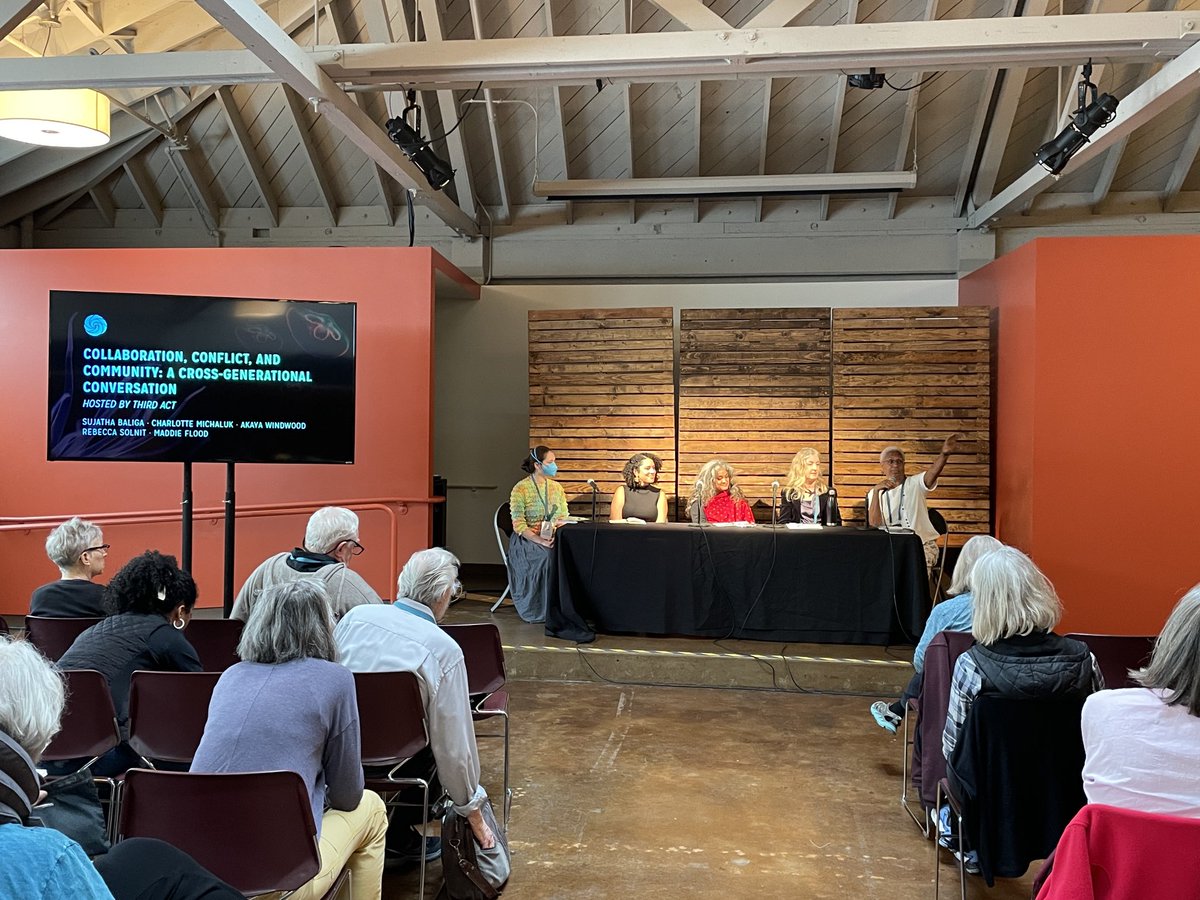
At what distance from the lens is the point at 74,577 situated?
4.00m

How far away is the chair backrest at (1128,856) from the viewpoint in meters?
1.81

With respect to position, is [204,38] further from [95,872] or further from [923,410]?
[95,872]

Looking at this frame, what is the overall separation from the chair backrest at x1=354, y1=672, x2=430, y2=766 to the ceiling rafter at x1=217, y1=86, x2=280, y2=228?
272 inches

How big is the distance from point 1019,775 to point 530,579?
4550mm

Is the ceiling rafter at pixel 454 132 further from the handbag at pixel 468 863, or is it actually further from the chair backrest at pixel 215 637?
the handbag at pixel 468 863

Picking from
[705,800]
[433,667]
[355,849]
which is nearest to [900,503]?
[705,800]

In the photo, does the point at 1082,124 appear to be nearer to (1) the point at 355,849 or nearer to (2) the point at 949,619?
(2) the point at 949,619

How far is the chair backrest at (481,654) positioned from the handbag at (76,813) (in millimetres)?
1832

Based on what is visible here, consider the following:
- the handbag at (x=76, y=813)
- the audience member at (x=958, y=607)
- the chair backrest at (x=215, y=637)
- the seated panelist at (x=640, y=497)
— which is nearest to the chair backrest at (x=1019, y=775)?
the audience member at (x=958, y=607)

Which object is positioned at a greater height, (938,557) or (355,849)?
(938,557)

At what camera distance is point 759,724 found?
5.26 meters

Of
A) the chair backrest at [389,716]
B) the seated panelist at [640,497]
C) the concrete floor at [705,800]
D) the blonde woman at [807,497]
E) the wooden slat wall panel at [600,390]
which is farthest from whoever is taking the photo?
the wooden slat wall panel at [600,390]

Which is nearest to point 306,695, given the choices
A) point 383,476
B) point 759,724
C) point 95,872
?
point 95,872

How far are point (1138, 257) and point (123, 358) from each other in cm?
686
